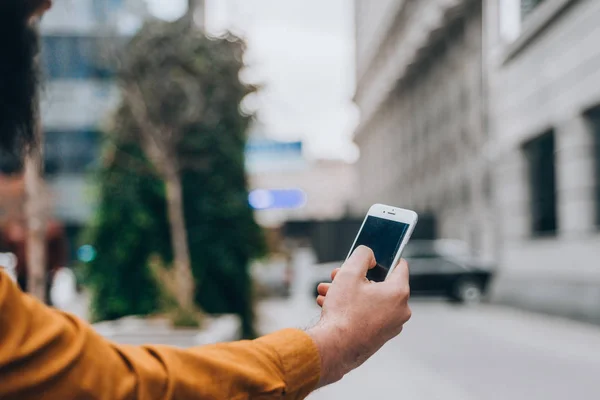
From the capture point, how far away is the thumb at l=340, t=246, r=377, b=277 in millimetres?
1371

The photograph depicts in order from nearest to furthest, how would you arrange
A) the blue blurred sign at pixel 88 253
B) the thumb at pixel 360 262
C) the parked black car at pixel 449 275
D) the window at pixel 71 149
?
the thumb at pixel 360 262 → the blue blurred sign at pixel 88 253 → the parked black car at pixel 449 275 → the window at pixel 71 149

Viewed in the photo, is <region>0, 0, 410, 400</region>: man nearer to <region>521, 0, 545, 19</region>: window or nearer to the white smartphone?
the white smartphone

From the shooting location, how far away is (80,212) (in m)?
38.7

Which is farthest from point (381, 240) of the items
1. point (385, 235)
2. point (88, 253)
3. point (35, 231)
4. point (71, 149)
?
point (71, 149)

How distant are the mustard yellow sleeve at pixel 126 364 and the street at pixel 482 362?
7242 millimetres

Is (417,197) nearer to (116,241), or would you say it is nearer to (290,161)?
(290,161)

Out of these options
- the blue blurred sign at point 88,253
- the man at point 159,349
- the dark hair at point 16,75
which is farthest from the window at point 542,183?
the dark hair at point 16,75

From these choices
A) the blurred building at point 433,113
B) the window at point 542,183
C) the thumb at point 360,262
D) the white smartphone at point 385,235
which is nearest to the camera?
the thumb at point 360,262

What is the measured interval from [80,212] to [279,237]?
25920 mm

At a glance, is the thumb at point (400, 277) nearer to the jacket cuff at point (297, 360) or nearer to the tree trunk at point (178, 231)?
the jacket cuff at point (297, 360)

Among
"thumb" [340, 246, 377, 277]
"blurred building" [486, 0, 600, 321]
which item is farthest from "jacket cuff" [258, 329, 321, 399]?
"blurred building" [486, 0, 600, 321]

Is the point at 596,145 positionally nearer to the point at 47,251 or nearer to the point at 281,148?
the point at 281,148

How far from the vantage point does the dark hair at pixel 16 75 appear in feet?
4.15

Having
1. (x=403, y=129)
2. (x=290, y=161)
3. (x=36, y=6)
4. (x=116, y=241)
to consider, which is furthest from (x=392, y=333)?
(x=403, y=129)
